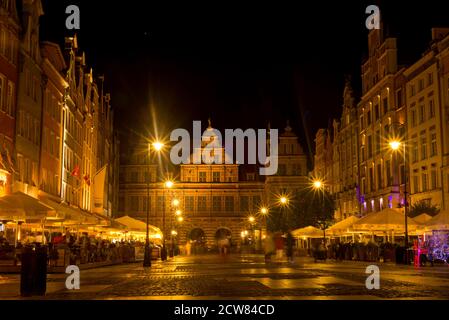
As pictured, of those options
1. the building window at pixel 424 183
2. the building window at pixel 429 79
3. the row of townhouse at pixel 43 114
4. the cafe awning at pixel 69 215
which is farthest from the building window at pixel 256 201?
the cafe awning at pixel 69 215

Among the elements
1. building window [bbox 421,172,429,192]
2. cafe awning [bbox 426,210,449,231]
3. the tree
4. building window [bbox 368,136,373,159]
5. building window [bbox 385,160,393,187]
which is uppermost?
building window [bbox 368,136,373,159]

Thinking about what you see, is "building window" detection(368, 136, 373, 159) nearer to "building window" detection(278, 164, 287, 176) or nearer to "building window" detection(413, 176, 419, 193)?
"building window" detection(413, 176, 419, 193)

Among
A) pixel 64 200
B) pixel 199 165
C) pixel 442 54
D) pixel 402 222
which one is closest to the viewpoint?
pixel 402 222

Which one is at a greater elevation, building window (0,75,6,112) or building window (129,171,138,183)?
building window (129,171,138,183)

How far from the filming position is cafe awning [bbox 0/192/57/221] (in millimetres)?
22047

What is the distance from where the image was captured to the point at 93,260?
34.5 m

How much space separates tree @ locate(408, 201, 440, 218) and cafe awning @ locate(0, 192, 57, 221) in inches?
1075

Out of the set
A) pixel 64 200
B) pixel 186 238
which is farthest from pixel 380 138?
pixel 186 238

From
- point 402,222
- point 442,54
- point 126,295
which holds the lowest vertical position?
point 126,295

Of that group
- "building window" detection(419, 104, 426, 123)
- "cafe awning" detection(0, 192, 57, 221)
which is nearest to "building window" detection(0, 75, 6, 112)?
"cafe awning" detection(0, 192, 57, 221)

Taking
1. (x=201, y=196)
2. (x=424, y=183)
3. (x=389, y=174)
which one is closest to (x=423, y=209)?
(x=424, y=183)

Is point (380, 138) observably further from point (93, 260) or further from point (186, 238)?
point (186, 238)
